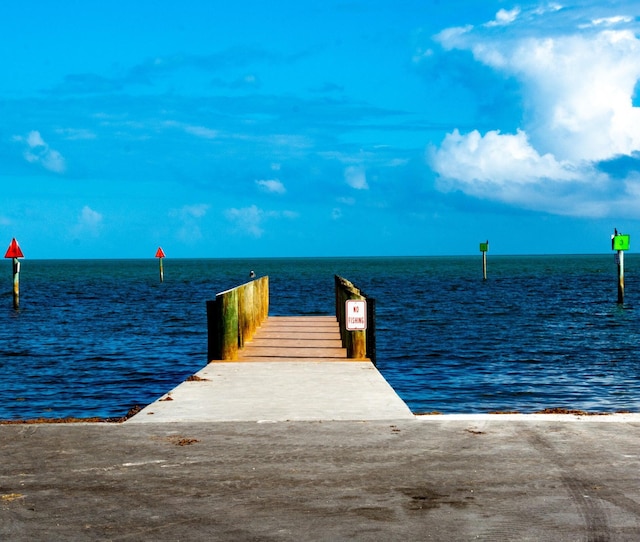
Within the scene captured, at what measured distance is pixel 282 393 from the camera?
34.8 feet

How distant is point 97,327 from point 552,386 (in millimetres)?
19360

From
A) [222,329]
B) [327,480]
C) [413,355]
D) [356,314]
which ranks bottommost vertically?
[413,355]

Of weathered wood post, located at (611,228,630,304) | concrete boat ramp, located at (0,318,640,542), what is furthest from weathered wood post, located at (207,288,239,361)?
weathered wood post, located at (611,228,630,304)

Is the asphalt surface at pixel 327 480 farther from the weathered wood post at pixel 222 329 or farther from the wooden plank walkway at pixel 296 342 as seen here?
the wooden plank walkway at pixel 296 342

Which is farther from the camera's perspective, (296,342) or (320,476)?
(296,342)

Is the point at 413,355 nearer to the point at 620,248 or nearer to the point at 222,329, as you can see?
the point at 222,329

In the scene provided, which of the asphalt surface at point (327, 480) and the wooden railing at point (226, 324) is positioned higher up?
the wooden railing at point (226, 324)

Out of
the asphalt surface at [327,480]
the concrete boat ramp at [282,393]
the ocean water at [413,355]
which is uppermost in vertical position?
the concrete boat ramp at [282,393]

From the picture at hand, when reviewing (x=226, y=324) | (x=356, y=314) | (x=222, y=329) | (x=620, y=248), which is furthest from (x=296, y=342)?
(x=620, y=248)

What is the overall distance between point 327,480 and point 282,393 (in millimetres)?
4282

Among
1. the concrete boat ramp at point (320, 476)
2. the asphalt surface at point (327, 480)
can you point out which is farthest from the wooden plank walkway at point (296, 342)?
the asphalt surface at point (327, 480)

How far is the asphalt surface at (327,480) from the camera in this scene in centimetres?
530

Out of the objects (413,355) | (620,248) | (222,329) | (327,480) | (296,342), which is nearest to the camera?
(327,480)

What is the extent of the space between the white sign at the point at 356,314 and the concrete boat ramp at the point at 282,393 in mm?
579
